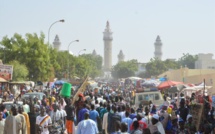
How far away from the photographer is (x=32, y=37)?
204 ft

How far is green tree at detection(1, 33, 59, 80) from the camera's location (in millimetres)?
59759

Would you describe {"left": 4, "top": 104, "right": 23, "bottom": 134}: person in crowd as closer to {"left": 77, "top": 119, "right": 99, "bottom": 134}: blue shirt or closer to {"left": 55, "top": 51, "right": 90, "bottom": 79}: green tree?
{"left": 77, "top": 119, "right": 99, "bottom": 134}: blue shirt

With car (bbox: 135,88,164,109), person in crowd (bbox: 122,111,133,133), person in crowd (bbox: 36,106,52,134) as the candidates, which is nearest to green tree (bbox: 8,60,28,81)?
car (bbox: 135,88,164,109)

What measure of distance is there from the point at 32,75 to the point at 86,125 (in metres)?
48.0

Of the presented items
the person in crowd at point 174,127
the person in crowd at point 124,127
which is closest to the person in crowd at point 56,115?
the person in crowd at point 174,127

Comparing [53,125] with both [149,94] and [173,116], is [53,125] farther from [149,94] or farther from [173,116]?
[149,94]

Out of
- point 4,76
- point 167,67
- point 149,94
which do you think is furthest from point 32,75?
point 167,67

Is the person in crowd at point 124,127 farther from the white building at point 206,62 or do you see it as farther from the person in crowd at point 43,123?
the white building at point 206,62

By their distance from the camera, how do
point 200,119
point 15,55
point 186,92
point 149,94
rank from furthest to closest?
point 15,55 < point 186,92 < point 149,94 < point 200,119

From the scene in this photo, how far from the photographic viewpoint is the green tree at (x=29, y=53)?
59759 millimetres

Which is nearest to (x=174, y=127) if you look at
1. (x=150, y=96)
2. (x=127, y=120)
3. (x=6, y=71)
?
(x=127, y=120)

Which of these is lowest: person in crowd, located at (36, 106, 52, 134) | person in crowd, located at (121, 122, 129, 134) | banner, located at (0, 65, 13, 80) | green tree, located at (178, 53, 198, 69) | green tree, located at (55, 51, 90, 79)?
person in crowd, located at (36, 106, 52, 134)

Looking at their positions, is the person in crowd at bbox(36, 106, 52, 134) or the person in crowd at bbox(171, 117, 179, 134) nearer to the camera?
the person in crowd at bbox(171, 117, 179, 134)

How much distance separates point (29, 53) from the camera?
60156mm
